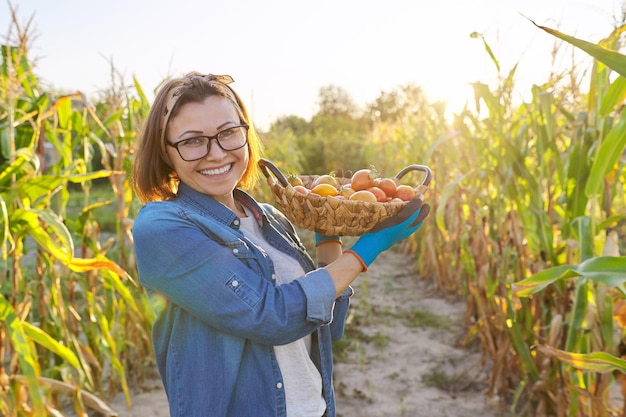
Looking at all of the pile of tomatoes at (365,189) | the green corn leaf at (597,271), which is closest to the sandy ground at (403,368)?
the green corn leaf at (597,271)

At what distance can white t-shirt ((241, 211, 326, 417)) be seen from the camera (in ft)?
4.34

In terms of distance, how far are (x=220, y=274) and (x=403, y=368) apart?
2.59 m

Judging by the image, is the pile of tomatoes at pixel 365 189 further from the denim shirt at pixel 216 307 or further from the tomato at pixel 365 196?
the denim shirt at pixel 216 307

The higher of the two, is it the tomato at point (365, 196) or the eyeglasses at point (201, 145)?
the eyeglasses at point (201, 145)

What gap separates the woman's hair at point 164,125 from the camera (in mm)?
1261

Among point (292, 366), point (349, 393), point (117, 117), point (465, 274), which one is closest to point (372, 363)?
point (349, 393)

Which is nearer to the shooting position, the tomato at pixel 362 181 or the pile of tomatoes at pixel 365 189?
the pile of tomatoes at pixel 365 189

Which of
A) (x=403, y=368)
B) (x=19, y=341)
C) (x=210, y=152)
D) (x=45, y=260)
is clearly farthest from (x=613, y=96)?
Answer: (x=403, y=368)

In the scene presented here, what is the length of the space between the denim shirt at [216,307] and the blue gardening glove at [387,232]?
0.11 metres

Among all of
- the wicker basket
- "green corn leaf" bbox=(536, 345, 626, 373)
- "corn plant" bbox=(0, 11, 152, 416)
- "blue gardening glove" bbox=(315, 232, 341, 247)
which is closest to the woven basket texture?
the wicker basket

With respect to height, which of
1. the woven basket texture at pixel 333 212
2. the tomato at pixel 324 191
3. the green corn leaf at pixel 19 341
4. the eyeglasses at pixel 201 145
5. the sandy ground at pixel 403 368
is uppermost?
the eyeglasses at pixel 201 145

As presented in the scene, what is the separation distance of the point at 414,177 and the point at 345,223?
15.4 feet

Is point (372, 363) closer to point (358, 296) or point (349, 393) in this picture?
point (349, 393)

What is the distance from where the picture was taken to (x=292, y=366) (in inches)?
52.8
